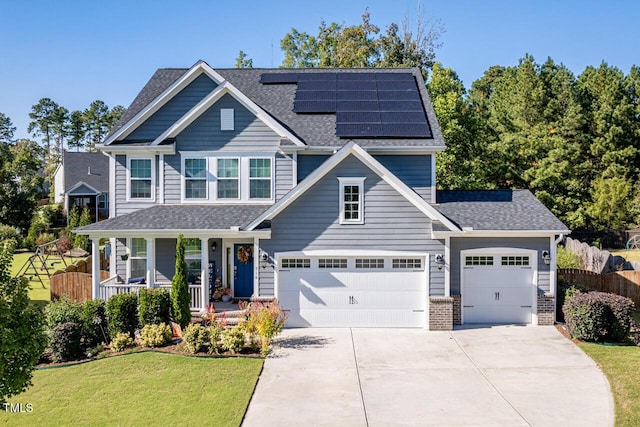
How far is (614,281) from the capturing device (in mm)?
19344

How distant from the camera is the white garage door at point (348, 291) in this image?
1633cm

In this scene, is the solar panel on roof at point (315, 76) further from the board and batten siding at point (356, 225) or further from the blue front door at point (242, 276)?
the blue front door at point (242, 276)

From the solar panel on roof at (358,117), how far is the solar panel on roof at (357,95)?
1111 millimetres

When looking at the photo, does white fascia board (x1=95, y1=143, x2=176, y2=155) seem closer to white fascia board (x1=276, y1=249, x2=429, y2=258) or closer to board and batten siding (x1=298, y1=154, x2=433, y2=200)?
board and batten siding (x1=298, y1=154, x2=433, y2=200)

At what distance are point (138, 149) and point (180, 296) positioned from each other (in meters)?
6.15

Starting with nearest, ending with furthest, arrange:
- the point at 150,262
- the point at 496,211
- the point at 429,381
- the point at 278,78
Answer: the point at 429,381 < the point at 150,262 < the point at 496,211 < the point at 278,78

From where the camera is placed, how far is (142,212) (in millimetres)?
17688

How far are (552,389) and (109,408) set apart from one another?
367 inches

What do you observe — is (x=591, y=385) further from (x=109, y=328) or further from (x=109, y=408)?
(x=109, y=328)

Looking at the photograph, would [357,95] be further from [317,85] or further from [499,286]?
[499,286]

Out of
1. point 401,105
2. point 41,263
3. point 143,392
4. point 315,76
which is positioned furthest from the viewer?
point 41,263

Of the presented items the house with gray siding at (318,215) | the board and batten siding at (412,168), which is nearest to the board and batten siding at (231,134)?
the house with gray siding at (318,215)

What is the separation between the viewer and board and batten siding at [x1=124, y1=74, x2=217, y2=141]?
1841 centimetres

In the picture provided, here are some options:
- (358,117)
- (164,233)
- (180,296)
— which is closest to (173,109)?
(164,233)
